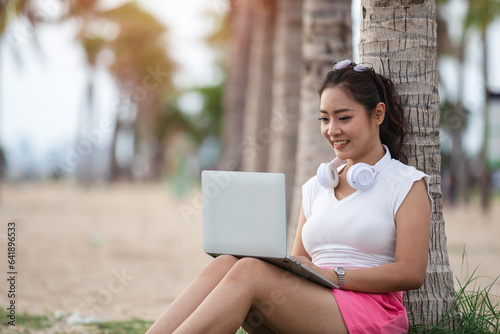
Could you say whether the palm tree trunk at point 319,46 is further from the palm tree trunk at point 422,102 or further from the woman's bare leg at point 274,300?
the woman's bare leg at point 274,300

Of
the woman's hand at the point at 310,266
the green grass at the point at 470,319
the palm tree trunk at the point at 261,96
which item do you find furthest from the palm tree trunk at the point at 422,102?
the palm tree trunk at the point at 261,96

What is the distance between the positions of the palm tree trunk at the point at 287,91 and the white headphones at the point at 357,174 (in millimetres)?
4646

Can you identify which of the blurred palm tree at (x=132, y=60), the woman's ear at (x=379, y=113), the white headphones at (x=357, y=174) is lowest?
the white headphones at (x=357, y=174)

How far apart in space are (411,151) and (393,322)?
39.6 inches

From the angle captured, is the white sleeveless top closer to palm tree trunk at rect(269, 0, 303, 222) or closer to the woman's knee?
the woman's knee

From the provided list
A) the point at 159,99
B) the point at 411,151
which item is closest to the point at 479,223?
the point at 411,151

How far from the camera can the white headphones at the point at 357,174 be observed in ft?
9.11

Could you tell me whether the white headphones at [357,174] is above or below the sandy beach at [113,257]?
above

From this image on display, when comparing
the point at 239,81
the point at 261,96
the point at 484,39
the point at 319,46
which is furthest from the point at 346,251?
the point at 484,39

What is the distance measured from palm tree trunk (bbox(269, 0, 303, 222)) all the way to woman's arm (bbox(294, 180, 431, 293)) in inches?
195

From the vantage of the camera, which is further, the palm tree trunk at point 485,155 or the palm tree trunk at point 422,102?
the palm tree trunk at point 485,155

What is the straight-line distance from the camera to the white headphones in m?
2.78

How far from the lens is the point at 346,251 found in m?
2.80

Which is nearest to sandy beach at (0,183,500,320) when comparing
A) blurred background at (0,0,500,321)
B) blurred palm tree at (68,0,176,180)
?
blurred background at (0,0,500,321)
